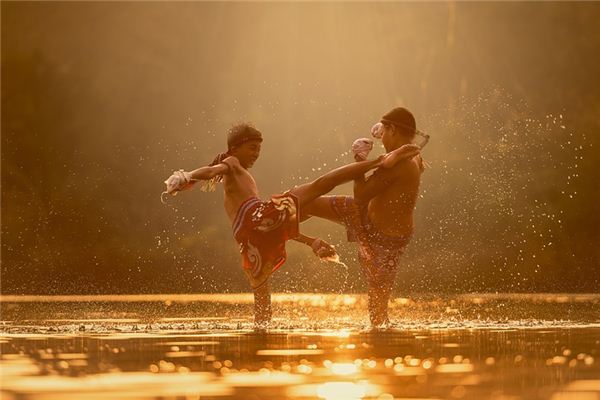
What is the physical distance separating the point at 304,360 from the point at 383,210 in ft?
14.7

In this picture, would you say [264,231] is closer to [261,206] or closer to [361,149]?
[261,206]

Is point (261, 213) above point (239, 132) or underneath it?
underneath

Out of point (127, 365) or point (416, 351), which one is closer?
point (127, 365)

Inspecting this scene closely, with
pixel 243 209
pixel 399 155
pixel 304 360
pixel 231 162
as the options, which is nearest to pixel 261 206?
pixel 243 209

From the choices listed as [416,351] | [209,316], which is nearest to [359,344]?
[416,351]

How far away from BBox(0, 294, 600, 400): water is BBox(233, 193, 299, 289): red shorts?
0.55 m

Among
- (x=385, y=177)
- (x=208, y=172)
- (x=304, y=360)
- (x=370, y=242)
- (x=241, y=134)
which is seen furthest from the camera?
(x=370, y=242)

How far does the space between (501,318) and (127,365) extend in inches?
286

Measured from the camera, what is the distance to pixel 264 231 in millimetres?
12938

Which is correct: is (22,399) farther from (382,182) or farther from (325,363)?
(382,182)

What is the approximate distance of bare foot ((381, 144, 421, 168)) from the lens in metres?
13.2

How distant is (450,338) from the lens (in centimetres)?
1130

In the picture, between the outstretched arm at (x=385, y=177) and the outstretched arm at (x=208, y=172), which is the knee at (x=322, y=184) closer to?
the outstretched arm at (x=385, y=177)

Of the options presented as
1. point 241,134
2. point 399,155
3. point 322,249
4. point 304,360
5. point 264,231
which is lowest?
point 304,360
